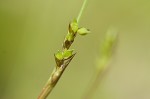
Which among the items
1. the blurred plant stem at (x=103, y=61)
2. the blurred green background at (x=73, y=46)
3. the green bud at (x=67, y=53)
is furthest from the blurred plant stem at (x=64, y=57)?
the blurred green background at (x=73, y=46)

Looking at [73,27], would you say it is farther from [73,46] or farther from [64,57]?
[73,46]

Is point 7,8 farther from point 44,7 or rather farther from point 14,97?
point 14,97

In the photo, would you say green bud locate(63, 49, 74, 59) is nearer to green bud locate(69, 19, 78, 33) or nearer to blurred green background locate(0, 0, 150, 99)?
green bud locate(69, 19, 78, 33)

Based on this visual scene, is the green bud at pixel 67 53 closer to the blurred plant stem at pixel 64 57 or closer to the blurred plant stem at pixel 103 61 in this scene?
the blurred plant stem at pixel 64 57

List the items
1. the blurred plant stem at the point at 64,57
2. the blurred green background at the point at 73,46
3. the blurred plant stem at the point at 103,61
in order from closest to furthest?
the blurred plant stem at the point at 64,57 → the blurred plant stem at the point at 103,61 → the blurred green background at the point at 73,46

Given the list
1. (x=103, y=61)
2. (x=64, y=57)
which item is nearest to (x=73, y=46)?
(x=103, y=61)


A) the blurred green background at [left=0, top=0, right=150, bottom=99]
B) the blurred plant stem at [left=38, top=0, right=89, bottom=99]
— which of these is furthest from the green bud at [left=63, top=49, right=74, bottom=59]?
the blurred green background at [left=0, top=0, right=150, bottom=99]

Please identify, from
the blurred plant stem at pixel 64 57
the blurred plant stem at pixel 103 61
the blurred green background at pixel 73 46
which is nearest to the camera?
the blurred plant stem at pixel 64 57

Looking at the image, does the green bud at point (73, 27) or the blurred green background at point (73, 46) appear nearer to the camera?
the green bud at point (73, 27)
